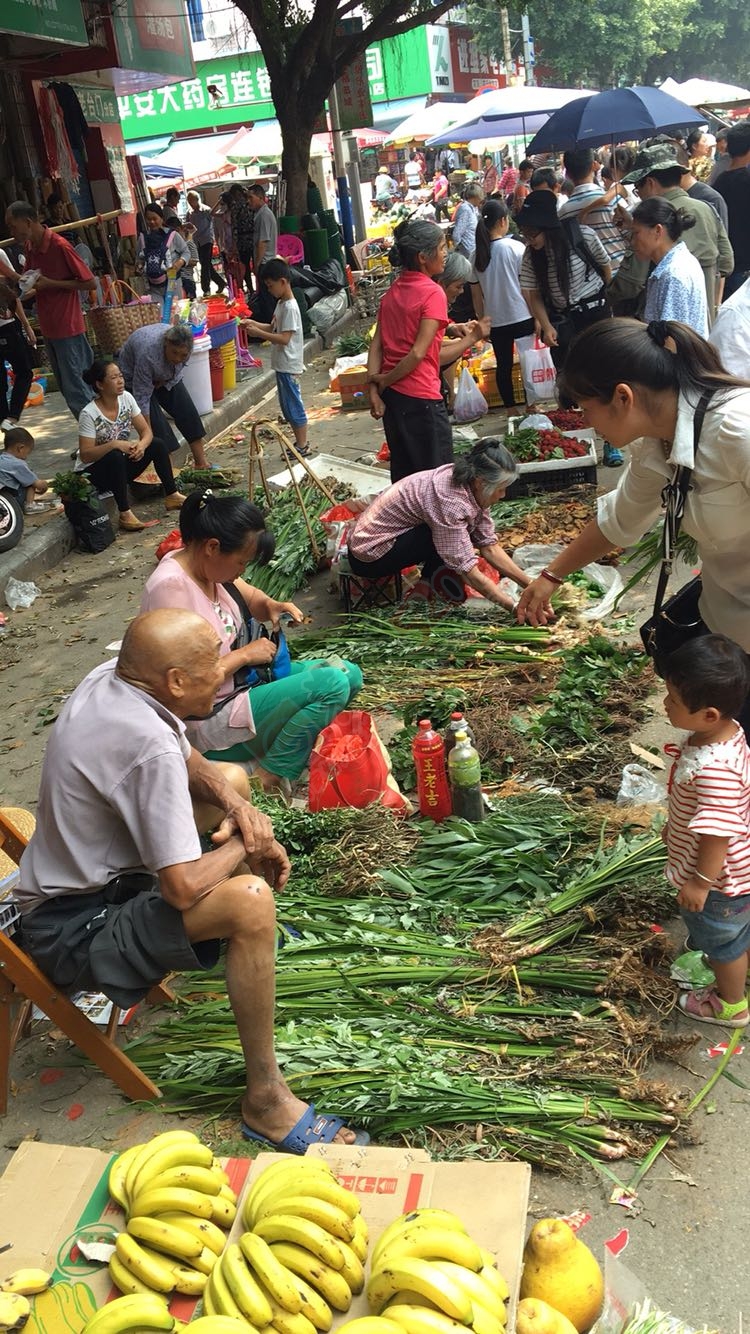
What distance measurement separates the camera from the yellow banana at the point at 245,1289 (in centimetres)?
213

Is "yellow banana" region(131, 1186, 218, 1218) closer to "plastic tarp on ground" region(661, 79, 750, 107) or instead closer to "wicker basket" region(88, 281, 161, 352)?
"wicker basket" region(88, 281, 161, 352)

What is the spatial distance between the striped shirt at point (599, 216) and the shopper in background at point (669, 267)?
2654 mm

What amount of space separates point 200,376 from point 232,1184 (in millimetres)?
9874

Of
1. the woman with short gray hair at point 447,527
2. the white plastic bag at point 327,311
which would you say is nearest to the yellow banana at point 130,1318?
the woman with short gray hair at point 447,527

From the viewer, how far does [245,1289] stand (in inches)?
84.9

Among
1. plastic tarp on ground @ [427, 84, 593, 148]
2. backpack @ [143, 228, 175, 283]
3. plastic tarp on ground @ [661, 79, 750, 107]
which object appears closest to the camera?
backpack @ [143, 228, 175, 283]

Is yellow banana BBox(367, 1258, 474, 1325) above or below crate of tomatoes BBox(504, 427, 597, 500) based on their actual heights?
above

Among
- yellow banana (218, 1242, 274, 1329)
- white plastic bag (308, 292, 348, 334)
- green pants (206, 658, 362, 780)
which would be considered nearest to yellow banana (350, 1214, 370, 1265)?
yellow banana (218, 1242, 274, 1329)

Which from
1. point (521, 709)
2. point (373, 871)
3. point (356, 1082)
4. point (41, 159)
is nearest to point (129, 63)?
point (41, 159)

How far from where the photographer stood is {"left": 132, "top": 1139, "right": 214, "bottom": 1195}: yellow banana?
97.6 inches

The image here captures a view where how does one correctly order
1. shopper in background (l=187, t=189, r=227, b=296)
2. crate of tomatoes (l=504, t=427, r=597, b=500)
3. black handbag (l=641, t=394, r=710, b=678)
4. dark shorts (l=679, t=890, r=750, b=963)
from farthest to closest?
1. shopper in background (l=187, t=189, r=227, b=296)
2. crate of tomatoes (l=504, t=427, r=597, b=500)
3. black handbag (l=641, t=394, r=710, b=678)
4. dark shorts (l=679, t=890, r=750, b=963)

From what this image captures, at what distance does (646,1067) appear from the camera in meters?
3.20

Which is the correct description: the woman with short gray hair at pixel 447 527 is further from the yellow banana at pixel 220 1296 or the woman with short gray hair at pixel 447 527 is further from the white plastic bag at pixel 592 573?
the yellow banana at pixel 220 1296

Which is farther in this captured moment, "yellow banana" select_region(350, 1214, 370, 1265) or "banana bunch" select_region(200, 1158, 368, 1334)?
"yellow banana" select_region(350, 1214, 370, 1265)
